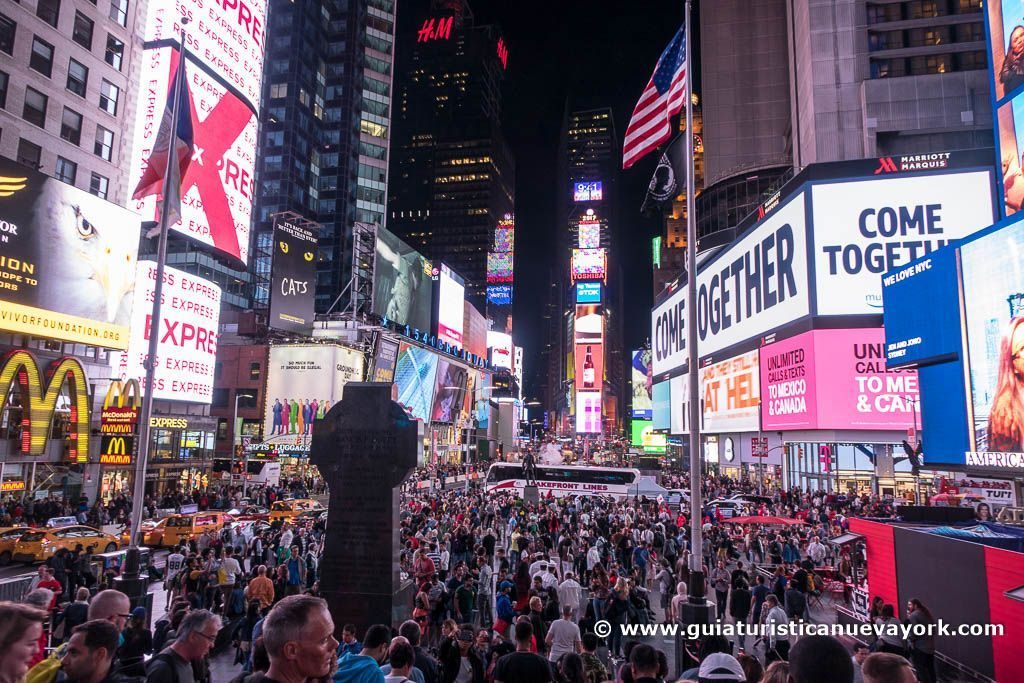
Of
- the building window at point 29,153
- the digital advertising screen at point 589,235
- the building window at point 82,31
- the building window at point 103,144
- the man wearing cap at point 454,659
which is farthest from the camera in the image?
the digital advertising screen at point 589,235

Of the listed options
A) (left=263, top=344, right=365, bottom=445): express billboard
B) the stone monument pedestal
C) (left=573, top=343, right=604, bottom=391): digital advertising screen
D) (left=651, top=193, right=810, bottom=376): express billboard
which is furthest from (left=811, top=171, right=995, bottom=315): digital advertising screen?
(left=573, top=343, right=604, bottom=391): digital advertising screen

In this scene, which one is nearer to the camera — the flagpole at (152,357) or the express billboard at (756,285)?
the flagpole at (152,357)

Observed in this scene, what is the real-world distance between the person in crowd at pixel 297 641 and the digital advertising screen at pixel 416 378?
62428 mm

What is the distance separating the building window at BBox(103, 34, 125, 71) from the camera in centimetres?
3588

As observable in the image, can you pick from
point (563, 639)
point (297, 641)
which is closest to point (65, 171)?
point (563, 639)

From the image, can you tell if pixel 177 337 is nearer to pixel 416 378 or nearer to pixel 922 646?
pixel 416 378

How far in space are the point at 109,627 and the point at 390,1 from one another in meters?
110

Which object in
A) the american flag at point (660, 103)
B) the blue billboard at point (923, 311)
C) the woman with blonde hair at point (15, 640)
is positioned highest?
the american flag at point (660, 103)

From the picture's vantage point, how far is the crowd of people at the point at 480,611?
3721 millimetres

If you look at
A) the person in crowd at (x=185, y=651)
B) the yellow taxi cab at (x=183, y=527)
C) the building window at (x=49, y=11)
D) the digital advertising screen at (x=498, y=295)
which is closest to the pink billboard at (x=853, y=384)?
the yellow taxi cab at (x=183, y=527)

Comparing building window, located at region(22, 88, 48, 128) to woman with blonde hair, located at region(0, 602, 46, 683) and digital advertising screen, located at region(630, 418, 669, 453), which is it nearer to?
woman with blonde hair, located at region(0, 602, 46, 683)

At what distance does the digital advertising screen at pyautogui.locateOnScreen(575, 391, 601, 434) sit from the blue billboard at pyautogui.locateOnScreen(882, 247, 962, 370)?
361 ft

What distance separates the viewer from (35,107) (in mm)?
31594

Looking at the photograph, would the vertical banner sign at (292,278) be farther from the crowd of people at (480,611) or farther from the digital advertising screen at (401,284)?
the crowd of people at (480,611)
